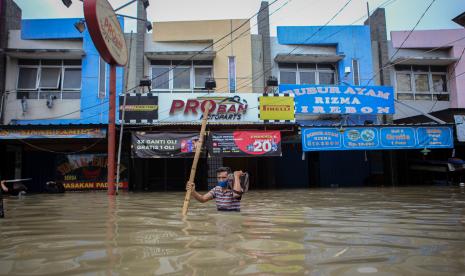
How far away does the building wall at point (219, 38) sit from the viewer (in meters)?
19.6

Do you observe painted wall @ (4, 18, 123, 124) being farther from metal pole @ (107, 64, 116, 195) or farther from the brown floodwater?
the brown floodwater

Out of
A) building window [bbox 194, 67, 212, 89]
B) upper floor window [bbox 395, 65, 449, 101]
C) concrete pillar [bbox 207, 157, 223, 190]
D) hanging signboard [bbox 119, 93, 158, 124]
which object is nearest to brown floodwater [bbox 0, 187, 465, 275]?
hanging signboard [bbox 119, 93, 158, 124]

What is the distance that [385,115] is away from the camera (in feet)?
66.4

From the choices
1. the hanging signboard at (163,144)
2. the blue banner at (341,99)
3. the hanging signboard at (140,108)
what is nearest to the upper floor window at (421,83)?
the blue banner at (341,99)

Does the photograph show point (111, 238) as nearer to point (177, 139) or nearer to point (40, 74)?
point (177, 139)

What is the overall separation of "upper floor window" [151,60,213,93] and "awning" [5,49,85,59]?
3.75 m

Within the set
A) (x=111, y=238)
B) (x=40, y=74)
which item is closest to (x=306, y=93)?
(x=40, y=74)

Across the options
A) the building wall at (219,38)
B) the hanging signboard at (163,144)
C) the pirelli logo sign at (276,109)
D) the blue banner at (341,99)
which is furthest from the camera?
the building wall at (219,38)

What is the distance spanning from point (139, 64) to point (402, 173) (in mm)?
15378

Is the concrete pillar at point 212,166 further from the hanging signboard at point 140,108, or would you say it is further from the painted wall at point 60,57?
the painted wall at point 60,57

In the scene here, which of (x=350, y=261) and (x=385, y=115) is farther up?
(x=385, y=115)

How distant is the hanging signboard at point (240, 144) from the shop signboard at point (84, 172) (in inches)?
198

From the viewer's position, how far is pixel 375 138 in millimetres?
16750

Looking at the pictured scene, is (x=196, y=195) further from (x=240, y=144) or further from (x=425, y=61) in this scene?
(x=425, y=61)
